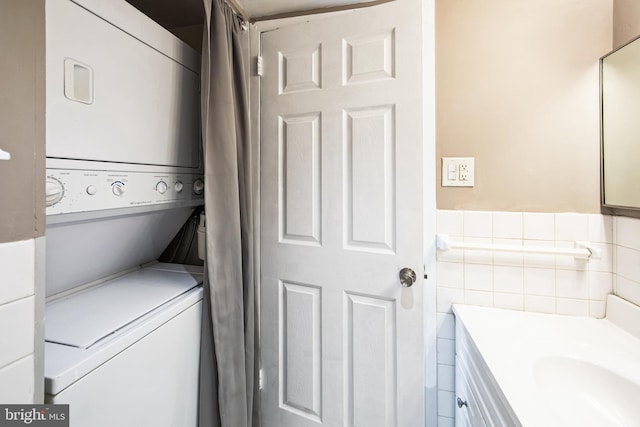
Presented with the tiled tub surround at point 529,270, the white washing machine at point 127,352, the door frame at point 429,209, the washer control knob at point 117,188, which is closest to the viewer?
the white washing machine at point 127,352

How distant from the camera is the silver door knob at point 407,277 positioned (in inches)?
48.5

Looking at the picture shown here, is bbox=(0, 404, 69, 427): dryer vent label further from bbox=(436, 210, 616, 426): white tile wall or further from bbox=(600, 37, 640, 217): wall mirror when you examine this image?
bbox=(600, 37, 640, 217): wall mirror

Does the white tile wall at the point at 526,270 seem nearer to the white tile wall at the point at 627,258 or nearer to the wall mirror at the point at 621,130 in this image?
the white tile wall at the point at 627,258

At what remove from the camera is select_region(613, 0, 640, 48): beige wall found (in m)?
1.06

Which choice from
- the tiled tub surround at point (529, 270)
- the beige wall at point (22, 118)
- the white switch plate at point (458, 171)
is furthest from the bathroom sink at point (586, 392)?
the beige wall at point (22, 118)

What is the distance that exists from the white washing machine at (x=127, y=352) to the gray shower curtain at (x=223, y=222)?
0.22ft

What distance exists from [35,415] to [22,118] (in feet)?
1.85

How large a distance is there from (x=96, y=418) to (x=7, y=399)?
0.93 feet

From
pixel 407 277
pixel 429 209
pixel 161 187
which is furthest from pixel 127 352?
pixel 429 209

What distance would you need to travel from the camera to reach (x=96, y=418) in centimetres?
69

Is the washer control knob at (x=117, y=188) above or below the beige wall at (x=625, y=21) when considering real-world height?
below

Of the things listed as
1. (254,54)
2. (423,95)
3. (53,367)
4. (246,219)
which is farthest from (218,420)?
(254,54)

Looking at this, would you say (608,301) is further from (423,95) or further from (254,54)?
(254,54)

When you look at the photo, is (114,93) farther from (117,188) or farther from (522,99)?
(522,99)
